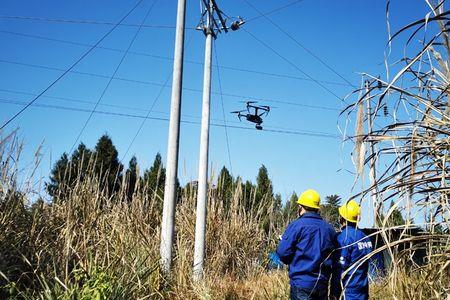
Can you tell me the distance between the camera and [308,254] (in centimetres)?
448

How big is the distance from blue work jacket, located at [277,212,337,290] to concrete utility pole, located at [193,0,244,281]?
184 cm

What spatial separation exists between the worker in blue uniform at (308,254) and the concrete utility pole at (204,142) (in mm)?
1840

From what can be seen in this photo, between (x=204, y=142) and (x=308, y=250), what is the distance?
4126mm

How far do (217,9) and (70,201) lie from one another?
627 centimetres

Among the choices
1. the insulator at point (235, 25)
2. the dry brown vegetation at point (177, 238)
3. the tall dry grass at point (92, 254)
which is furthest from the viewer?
the insulator at point (235, 25)

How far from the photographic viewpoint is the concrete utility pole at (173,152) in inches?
226

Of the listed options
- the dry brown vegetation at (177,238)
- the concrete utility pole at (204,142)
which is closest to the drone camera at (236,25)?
the concrete utility pole at (204,142)

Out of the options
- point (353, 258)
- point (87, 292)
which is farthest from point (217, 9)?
point (87, 292)

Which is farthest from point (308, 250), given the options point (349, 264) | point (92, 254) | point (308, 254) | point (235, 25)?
point (235, 25)

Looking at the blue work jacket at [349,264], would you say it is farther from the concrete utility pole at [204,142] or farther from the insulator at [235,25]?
the insulator at [235,25]

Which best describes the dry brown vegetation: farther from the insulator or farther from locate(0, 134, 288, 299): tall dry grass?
the insulator

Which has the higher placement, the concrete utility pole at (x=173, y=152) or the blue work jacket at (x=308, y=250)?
the concrete utility pole at (x=173, y=152)

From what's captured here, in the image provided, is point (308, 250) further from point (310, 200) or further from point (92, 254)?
point (92, 254)

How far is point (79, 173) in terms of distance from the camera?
531 cm
